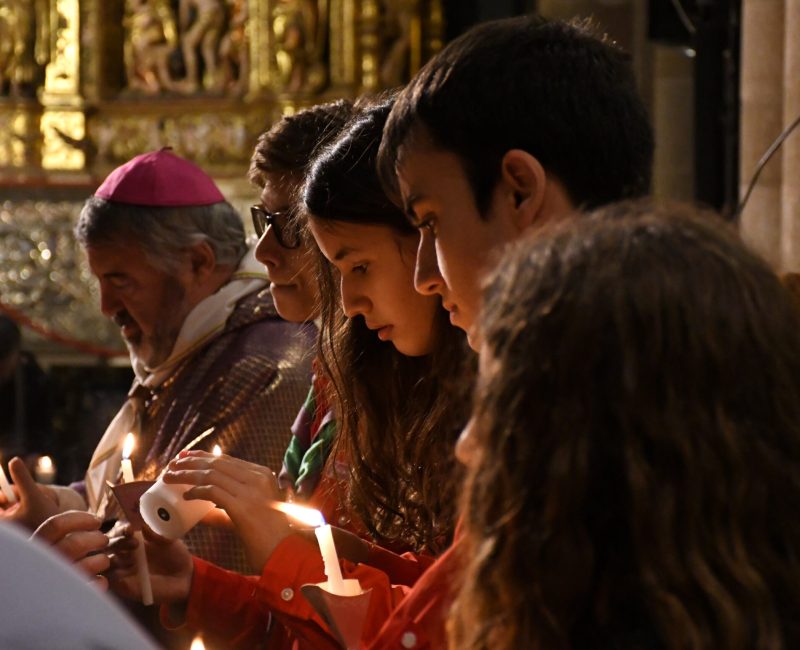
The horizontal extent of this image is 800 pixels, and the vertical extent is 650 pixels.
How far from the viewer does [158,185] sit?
429 centimetres

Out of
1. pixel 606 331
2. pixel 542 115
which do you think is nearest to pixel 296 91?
pixel 542 115

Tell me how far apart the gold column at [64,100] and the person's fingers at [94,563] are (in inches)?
316

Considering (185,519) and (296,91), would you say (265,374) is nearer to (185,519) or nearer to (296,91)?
(185,519)

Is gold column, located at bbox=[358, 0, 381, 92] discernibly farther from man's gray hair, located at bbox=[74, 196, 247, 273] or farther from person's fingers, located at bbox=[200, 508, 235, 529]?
person's fingers, located at bbox=[200, 508, 235, 529]

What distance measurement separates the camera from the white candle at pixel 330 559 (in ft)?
6.48

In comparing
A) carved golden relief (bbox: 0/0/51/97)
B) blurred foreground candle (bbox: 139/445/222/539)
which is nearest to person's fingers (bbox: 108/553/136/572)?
blurred foreground candle (bbox: 139/445/222/539)

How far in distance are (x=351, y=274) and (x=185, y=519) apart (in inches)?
19.2

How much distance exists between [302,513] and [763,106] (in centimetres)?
333

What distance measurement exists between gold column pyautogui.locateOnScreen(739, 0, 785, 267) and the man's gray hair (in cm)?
182

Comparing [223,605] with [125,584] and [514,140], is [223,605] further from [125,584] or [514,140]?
[514,140]

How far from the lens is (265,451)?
368 cm

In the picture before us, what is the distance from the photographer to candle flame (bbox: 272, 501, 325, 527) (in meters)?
2.14

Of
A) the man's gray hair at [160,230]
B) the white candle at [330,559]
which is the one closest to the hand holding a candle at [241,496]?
the white candle at [330,559]

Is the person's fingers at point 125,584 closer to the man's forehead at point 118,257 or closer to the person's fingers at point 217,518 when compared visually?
the person's fingers at point 217,518
